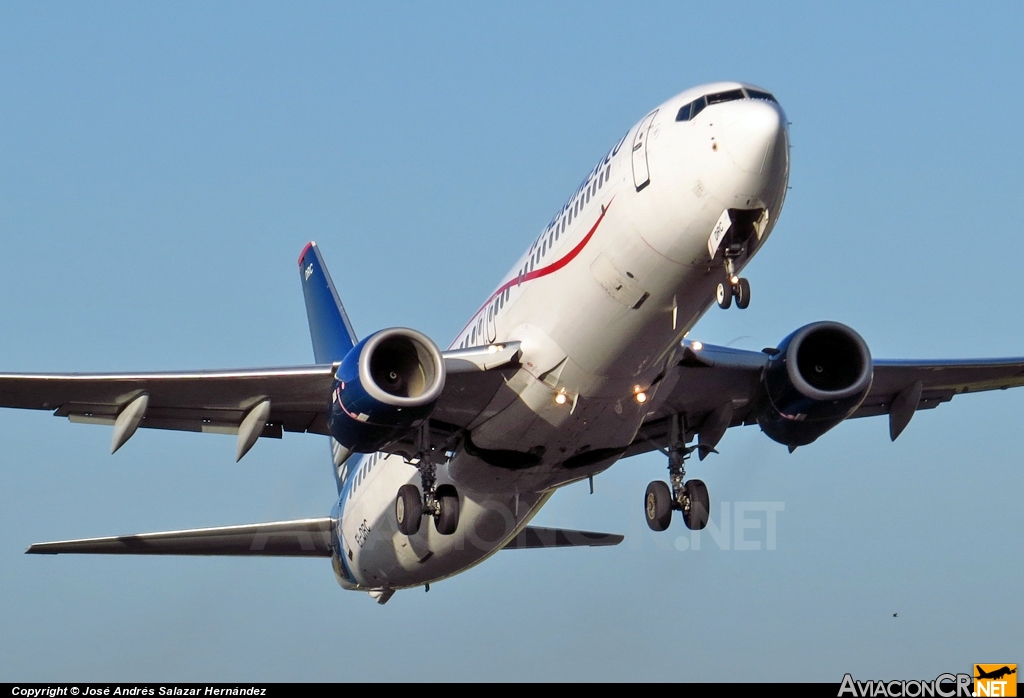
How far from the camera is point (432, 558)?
1210 inches

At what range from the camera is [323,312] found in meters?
39.8

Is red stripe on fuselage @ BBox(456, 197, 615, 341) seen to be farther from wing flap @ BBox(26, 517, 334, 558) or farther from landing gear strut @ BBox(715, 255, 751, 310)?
wing flap @ BBox(26, 517, 334, 558)

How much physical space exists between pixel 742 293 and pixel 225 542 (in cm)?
1634

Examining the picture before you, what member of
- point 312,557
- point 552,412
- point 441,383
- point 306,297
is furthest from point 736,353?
point 306,297

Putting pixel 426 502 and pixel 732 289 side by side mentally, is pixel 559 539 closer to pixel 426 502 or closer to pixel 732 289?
pixel 426 502

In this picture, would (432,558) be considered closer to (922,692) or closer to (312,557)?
(312,557)

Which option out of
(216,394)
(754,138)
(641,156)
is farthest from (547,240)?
(216,394)

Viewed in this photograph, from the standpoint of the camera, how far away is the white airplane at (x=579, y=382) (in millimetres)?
21797

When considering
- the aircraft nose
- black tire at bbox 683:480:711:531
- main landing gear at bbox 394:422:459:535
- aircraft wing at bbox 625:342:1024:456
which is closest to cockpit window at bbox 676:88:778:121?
the aircraft nose

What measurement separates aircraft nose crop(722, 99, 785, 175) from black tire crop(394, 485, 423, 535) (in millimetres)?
10055

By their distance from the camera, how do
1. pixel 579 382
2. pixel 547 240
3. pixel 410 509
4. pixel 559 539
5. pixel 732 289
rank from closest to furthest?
pixel 732 289 → pixel 579 382 → pixel 547 240 → pixel 410 509 → pixel 559 539

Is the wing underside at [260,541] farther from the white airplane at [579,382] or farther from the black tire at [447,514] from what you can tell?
the black tire at [447,514]

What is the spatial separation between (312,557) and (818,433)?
13911 mm

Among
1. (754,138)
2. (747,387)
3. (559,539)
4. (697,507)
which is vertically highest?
(754,138)
